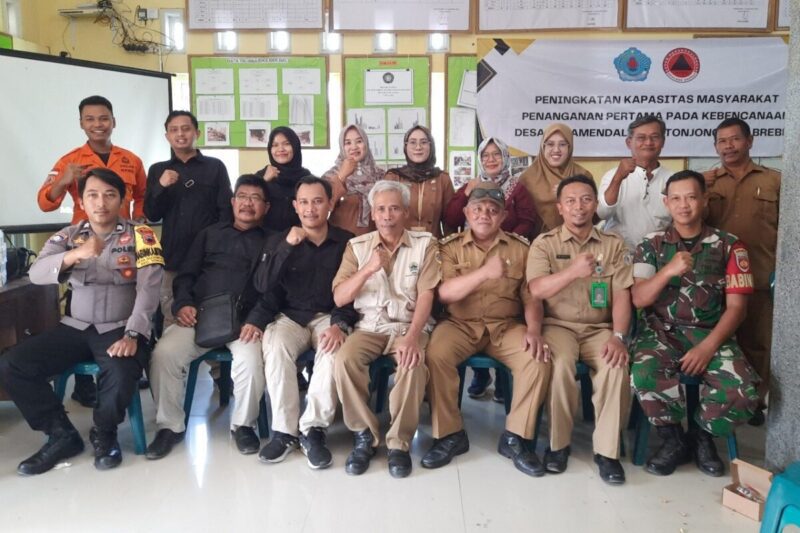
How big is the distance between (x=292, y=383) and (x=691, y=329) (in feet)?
5.72

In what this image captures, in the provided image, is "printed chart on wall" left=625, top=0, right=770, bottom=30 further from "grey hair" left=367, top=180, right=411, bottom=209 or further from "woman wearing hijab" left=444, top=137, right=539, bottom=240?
"grey hair" left=367, top=180, right=411, bottom=209

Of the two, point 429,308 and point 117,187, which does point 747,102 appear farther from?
point 117,187

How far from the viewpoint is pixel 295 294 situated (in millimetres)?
2988

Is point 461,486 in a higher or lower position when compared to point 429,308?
lower

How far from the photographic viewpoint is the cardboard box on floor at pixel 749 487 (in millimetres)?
2184

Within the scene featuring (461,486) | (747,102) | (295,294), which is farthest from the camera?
(747,102)

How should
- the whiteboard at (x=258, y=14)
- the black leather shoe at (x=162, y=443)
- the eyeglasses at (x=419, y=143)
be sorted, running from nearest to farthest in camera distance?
the black leather shoe at (x=162, y=443) < the eyeglasses at (x=419, y=143) < the whiteboard at (x=258, y=14)

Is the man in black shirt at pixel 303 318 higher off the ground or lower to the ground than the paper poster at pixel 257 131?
lower

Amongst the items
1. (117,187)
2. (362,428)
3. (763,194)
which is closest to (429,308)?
(362,428)

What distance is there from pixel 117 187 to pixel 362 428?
1.52 metres

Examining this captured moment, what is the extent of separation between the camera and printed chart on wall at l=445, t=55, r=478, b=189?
15.2 ft

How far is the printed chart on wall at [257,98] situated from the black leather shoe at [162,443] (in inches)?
102

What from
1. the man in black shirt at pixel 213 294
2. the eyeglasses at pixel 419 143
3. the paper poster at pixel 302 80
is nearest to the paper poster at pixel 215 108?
the paper poster at pixel 302 80

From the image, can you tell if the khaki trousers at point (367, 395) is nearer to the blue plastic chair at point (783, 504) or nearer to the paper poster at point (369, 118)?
the blue plastic chair at point (783, 504)
